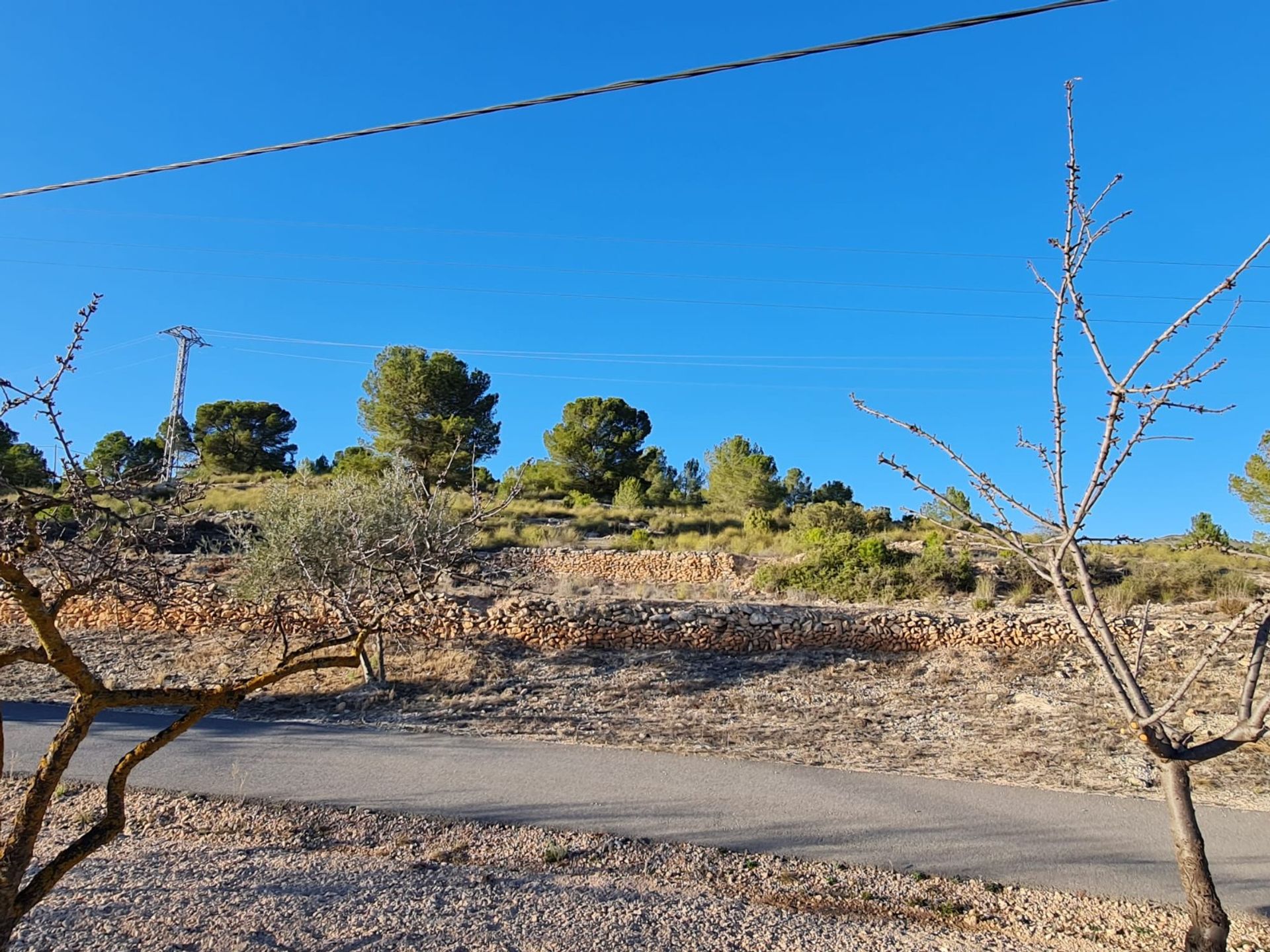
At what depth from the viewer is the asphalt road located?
217 inches

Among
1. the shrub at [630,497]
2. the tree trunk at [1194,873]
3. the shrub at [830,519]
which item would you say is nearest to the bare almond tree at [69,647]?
the tree trunk at [1194,873]

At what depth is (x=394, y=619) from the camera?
42.8 ft

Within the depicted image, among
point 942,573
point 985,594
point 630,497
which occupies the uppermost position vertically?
point 630,497

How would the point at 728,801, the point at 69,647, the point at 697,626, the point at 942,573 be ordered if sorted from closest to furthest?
the point at 69,647, the point at 728,801, the point at 697,626, the point at 942,573

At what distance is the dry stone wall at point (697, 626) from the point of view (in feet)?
47.2

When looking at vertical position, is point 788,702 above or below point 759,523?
below

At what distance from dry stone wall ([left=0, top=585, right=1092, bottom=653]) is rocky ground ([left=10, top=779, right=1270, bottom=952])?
8.37 meters

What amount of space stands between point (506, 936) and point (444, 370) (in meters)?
37.6

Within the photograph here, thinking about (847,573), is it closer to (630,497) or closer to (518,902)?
(518,902)

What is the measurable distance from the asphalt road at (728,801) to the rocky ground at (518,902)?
33 centimetres

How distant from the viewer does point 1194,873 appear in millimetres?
3838

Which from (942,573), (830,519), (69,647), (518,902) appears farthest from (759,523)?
(69,647)

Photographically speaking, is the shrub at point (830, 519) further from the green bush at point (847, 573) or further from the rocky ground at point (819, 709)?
the rocky ground at point (819, 709)

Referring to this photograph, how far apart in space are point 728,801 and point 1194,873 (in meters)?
3.47
